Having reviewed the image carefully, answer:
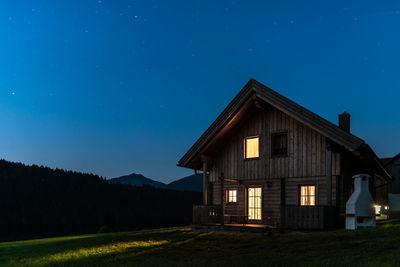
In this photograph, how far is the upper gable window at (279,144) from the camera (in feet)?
72.4

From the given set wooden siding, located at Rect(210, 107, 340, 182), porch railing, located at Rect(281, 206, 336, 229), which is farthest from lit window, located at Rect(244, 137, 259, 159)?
porch railing, located at Rect(281, 206, 336, 229)

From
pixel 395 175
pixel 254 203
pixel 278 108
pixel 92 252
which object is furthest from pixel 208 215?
pixel 395 175

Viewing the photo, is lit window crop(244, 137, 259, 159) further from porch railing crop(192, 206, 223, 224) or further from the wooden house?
porch railing crop(192, 206, 223, 224)

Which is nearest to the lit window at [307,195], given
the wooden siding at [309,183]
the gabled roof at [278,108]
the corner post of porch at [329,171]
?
the wooden siding at [309,183]

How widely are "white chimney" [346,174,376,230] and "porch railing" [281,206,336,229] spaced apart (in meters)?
0.94

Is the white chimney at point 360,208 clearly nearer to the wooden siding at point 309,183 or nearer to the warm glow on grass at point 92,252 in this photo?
the wooden siding at point 309,183

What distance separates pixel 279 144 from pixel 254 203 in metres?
3.63

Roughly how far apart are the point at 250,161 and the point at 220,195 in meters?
2.57

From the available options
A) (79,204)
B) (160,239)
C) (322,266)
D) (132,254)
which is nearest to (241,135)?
(160,239)

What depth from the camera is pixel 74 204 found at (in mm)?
118438

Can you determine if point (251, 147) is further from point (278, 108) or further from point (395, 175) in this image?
point (395, 175)

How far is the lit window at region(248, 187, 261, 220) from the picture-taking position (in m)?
23.2

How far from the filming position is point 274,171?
22.2 meters

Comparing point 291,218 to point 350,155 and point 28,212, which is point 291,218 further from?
point 28,212
